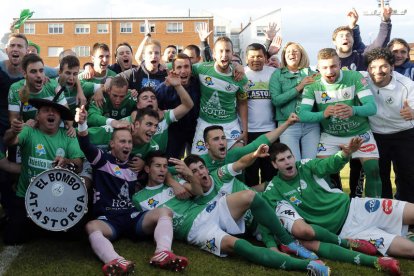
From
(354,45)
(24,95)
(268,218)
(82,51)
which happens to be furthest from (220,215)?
(82,51)

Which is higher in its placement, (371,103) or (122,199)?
(371,103)

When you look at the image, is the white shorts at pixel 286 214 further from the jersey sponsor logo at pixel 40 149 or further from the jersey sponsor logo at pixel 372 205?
the jersey sponsor logo at pixel 40 149

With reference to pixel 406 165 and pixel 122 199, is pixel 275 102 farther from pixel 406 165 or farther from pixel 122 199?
pixel 122 199

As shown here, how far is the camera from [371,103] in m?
5.68

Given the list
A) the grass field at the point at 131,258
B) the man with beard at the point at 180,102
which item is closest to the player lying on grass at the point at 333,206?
the grass field at the point at 131,258

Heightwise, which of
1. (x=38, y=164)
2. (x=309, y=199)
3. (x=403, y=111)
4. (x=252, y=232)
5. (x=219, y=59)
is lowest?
(x=252, y=232)

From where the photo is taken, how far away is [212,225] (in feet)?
15.7

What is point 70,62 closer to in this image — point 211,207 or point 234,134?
point 234,134

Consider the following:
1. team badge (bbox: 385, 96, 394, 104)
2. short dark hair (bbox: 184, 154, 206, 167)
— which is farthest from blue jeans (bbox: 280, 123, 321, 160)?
short dark hair (bbox: 184, 154, 206, 167)

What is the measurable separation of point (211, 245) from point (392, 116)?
2932 mm

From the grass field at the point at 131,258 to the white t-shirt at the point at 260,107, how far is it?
7.25 ft

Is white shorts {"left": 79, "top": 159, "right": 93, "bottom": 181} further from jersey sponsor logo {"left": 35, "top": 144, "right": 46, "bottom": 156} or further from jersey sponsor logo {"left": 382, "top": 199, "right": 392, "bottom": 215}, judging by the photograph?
jersey sponsor logo {"left": 382, "top": 199, "right": 392, "bottom": 215}

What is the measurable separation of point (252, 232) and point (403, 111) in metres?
2.31

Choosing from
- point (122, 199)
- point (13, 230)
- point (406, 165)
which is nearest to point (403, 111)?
point (406, 165)
